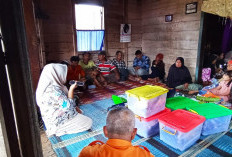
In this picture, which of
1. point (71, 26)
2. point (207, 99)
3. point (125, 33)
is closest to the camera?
point (207, 99)

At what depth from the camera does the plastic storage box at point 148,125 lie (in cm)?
241

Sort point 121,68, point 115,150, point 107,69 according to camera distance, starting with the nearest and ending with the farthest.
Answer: point 115,150, point 107,69, point 121,68

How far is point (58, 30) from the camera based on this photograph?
524 cm

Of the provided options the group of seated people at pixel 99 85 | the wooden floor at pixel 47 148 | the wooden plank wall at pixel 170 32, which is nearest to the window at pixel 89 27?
the group of seated people at pixel 99 85

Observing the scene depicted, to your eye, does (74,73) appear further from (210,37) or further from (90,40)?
(210,37)

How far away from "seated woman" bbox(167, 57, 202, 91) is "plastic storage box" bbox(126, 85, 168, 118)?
7.63ft

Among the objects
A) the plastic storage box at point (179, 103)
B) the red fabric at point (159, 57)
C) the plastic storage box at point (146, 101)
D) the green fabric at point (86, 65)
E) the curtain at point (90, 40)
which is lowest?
the plastic storage box at point (179, 103)

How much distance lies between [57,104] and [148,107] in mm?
1301

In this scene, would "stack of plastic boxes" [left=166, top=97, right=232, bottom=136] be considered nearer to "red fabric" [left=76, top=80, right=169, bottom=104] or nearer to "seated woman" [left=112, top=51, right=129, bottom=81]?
"red fabric" [left=76, top=80, right=169, bottom=104]

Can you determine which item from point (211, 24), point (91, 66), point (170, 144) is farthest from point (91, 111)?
point (211, 24)

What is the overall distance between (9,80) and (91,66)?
180 inches

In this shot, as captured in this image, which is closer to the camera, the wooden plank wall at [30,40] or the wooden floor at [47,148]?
the wooden floor at [47,148]

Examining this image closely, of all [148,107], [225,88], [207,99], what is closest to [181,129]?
[148,107]

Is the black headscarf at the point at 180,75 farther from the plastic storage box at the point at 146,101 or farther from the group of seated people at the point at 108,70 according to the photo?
the plastic storage box at the point at 146,101
